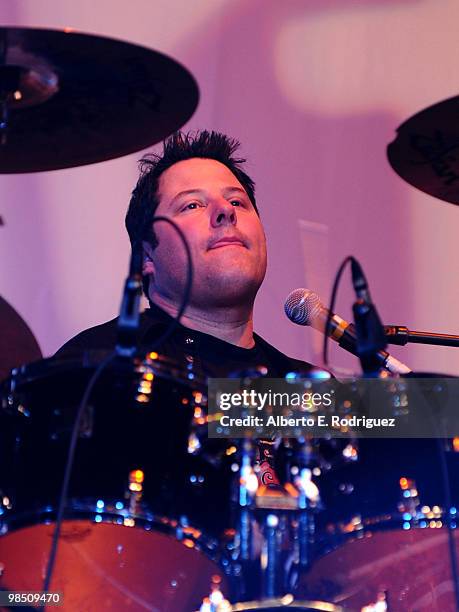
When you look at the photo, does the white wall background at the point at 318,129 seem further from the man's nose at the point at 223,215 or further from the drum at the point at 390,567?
the drum at the point at 390,567

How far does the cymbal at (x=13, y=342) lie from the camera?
2.05m

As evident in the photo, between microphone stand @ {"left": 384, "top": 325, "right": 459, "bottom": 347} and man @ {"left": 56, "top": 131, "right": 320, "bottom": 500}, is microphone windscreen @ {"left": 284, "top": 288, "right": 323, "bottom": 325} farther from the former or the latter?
man @ {"left": 56, "top": 131, "right": 320, "bottom": 500}

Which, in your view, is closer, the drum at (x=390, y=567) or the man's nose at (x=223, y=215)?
the drum at (x=390, y=567)

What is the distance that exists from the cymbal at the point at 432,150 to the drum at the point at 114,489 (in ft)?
2.15

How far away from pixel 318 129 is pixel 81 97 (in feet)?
3.96

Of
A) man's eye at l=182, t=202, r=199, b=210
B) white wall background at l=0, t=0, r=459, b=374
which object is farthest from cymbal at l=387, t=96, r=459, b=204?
A: white wall background at l=0, t=0, r=459, b=374

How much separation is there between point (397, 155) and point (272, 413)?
0.66 meters

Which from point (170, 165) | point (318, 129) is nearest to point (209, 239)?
point (170, 165)

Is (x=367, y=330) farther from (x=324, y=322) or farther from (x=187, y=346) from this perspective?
(x=187, y=346)

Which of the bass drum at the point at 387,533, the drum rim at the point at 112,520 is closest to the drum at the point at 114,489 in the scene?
the drum rim at the point at 112,520

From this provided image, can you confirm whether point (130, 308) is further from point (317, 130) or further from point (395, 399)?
point (317, 130)

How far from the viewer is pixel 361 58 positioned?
9.19ft

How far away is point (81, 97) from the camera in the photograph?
169 cm

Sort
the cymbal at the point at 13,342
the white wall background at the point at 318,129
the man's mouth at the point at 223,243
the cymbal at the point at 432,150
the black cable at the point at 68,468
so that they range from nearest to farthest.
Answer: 1. the black cable at the point at 68,468
2. the cymbal at the point at 432,150
3. the cymbal at the point at 13,342
4. the man's mouth at the point at 223,243
5. the white wall background at the point at 318,129
